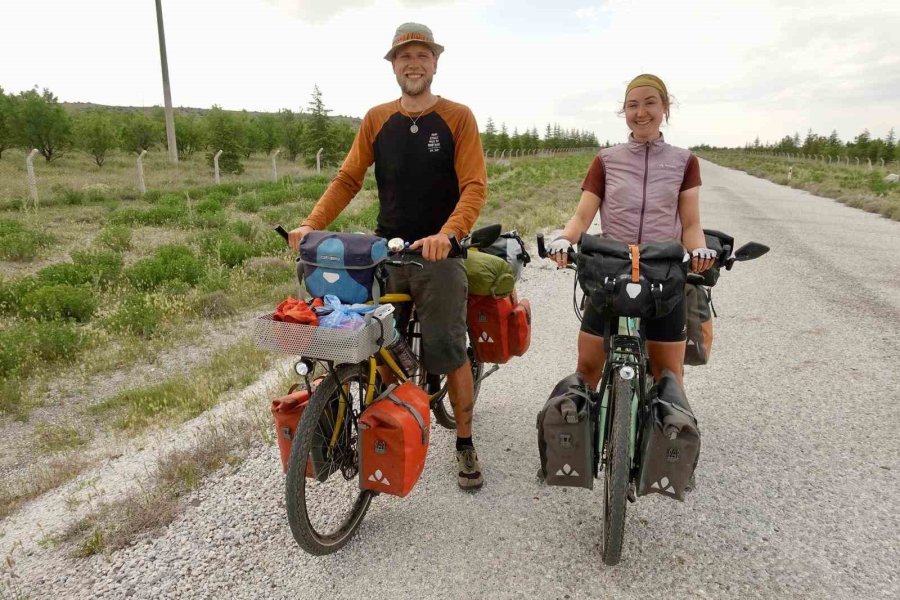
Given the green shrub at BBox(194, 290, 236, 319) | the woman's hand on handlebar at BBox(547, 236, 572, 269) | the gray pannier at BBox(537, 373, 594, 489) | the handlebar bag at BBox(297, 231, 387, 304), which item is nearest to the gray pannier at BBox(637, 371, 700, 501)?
the gray pannier at BBox(537, 373, 594, 489)

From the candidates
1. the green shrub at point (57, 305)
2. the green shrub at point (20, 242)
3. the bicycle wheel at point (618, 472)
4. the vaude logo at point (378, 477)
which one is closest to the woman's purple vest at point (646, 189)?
the bicycle wheel at point (618, 472)

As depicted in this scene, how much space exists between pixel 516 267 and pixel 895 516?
2.64 m

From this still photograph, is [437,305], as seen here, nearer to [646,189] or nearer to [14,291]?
[646,189]

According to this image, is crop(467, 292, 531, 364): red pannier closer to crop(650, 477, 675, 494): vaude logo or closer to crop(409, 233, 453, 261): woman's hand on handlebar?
crop(409, 233, 453, 261): woman's hand on handlebar

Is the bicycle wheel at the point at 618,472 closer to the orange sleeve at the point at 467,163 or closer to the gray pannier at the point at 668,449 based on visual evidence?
the gray pannier at the point at 668,449

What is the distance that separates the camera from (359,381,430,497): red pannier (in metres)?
2.68

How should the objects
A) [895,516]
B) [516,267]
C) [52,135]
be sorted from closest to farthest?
[895,516], [516,267], [52,135]

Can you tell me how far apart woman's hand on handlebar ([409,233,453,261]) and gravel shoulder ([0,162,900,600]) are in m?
1.49

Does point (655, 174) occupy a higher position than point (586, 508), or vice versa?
point (655, 174)

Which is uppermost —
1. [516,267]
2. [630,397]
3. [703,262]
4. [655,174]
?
[655,174]

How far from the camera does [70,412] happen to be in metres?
5.26

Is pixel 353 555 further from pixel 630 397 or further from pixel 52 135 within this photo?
pixel 52 135

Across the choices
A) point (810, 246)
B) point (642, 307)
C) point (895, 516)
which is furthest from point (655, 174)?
point (810, 246)

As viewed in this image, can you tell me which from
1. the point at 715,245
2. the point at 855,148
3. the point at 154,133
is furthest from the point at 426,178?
the point at 855,148
